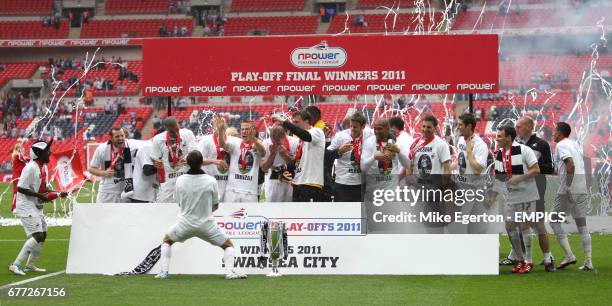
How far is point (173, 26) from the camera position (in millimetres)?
56438

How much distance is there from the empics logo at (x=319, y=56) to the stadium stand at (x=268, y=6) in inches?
1673

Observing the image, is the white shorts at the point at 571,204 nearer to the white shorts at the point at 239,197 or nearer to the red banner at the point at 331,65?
the red banner at the point at 331,65

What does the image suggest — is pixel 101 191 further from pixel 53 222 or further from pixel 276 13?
pixel 276 13

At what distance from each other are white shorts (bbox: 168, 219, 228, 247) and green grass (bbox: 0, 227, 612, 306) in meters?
0.51

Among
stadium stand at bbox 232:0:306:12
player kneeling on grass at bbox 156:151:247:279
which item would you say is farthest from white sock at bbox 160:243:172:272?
stadium stand at bbox 232:0:306:12

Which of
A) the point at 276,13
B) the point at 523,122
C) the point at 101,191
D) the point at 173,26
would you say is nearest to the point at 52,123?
the point at 173,26

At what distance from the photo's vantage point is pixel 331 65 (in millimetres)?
14516

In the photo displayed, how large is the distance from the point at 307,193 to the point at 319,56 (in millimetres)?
2829

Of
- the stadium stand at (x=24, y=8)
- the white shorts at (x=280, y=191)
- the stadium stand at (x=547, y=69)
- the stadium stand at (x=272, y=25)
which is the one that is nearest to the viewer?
the white shorts at (x=280, y=191)

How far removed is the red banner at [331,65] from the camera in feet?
47.4

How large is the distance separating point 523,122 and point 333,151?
8.09 ft

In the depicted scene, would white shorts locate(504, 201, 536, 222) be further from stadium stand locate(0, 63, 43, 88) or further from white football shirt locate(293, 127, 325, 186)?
stadium stand locate(0, 63, 43, 88)

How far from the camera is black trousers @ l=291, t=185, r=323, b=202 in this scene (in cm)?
1238

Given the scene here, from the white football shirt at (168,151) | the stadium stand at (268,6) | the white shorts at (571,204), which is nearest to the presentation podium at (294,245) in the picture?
the white football shirt at (168,151)
